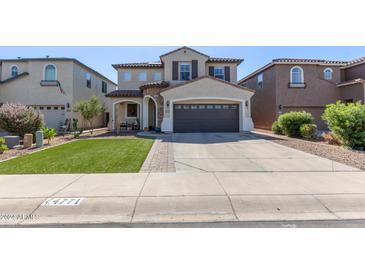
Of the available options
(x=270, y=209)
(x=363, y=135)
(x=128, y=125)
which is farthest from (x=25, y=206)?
(x=128, y=125)

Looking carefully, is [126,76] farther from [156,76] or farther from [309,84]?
[309,84]

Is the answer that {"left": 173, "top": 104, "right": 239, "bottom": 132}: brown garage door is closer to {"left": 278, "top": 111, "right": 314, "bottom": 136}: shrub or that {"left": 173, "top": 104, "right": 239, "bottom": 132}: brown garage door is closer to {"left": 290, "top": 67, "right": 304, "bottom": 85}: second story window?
{"left": 278, "top": 111, "right": 314, "bottom": 136}: shrub

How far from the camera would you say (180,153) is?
10.8m

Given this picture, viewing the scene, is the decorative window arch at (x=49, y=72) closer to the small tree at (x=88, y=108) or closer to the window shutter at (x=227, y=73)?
the small tree at (x=88, y=108)

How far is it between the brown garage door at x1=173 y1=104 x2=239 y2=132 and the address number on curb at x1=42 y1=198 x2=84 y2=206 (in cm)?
1448

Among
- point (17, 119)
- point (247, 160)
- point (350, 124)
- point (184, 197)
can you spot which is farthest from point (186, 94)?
point (184, 197)

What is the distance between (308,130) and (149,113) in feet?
46.2

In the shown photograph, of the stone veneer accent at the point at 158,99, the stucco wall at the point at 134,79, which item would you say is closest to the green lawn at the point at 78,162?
the stone veneer accent at the point at 158,99

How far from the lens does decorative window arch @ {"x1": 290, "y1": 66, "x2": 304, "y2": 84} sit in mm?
23047

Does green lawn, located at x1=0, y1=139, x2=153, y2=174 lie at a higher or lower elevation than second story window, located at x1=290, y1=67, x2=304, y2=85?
lower

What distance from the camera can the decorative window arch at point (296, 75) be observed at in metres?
23.0

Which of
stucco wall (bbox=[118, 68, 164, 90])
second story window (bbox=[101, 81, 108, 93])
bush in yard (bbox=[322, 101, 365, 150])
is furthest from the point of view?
second story window (bbox=[101, 81, 108, 93])

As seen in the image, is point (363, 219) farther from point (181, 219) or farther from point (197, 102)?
point (197, 102)

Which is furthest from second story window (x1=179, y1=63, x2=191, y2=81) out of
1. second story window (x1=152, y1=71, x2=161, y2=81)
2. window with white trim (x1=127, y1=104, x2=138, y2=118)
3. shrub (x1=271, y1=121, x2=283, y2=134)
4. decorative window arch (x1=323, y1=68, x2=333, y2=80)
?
decorative window arch (x1=323, y1=68, x2=333, y2=80)
